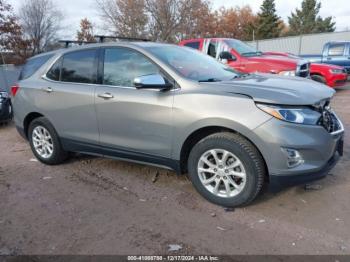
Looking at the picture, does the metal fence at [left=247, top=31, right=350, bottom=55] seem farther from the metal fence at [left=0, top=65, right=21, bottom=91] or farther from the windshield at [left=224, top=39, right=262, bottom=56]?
the metal fence at [left=0, top=65, right=21, bottom=91]

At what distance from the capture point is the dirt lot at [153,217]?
10.0ft

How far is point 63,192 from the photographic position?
4.27 meters

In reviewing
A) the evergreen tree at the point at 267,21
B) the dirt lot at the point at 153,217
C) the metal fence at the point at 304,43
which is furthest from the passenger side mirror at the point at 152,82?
the evergreen tree at the point at 267,21

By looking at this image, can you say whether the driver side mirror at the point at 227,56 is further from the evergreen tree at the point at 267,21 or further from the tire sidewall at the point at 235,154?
the evergreen tree at the point at 267,21

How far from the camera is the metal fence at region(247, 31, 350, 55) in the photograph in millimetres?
23505

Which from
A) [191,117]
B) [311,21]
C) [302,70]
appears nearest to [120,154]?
[191,117]

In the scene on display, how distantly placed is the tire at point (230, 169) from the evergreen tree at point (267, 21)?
50062mm

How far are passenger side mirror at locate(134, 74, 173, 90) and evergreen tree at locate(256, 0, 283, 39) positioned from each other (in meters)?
49.9

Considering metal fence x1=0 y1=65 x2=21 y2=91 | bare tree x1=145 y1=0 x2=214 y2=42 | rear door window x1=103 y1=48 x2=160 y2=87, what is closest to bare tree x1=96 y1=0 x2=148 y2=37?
bare tree x1=145 y1=0 x2=214 y2=42

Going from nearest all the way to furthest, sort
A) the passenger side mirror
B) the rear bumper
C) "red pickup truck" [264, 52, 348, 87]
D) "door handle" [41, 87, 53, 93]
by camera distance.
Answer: the passenger side mirror
"door handle" [41, 87, 53, 93]
the rear bumper
"red pickup truck" [264, 52, 348, 87]

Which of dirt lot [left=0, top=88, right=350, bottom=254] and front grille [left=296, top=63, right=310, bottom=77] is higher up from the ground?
front grille [left=296, top=63, right=310, bottom=77]

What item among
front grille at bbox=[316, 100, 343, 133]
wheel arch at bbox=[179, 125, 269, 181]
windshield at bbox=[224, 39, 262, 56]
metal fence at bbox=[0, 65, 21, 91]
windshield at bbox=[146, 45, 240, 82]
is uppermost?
windshield at bbox=[224, 39, 262, 56]

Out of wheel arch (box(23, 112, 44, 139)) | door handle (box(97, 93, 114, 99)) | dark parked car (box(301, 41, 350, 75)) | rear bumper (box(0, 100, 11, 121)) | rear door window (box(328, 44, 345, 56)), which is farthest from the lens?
rear door window (box(328, 44, 345, 56))

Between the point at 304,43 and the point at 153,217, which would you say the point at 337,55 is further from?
the point at 153,217
